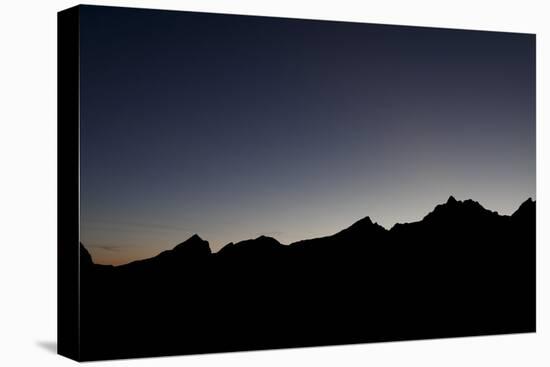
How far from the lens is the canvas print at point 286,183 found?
11.8m

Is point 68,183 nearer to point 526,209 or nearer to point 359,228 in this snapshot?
point 359,228

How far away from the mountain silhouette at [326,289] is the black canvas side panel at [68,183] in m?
0.17

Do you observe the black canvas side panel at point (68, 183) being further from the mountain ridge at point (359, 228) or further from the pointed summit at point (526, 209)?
the pointed summit at point (526, 209)

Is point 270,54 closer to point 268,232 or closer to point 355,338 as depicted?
point 268,232

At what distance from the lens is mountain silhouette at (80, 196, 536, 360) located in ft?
38.8

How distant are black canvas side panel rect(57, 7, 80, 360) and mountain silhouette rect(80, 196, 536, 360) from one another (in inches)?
6.6

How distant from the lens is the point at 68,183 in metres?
11.9

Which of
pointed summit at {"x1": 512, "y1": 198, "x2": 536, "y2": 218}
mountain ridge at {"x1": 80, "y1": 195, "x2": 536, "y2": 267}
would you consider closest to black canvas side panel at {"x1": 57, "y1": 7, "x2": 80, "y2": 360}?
mountain ridge at {"x1": 80, "y1": 195, "x2": 536, "y2": 267}

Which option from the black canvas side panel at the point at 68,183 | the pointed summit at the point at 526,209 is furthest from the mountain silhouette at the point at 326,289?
the black canvas side panel at the point at 68,183

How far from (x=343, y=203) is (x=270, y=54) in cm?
163

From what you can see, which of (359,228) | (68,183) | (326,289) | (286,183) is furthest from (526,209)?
(68,183)

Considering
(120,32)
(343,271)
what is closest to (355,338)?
(343,271)

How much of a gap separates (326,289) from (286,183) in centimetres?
111

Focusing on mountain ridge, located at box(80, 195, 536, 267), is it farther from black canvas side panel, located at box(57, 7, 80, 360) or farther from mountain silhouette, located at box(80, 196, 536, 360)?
black canvas side panel, located at box(57, 7, 80, 360)
